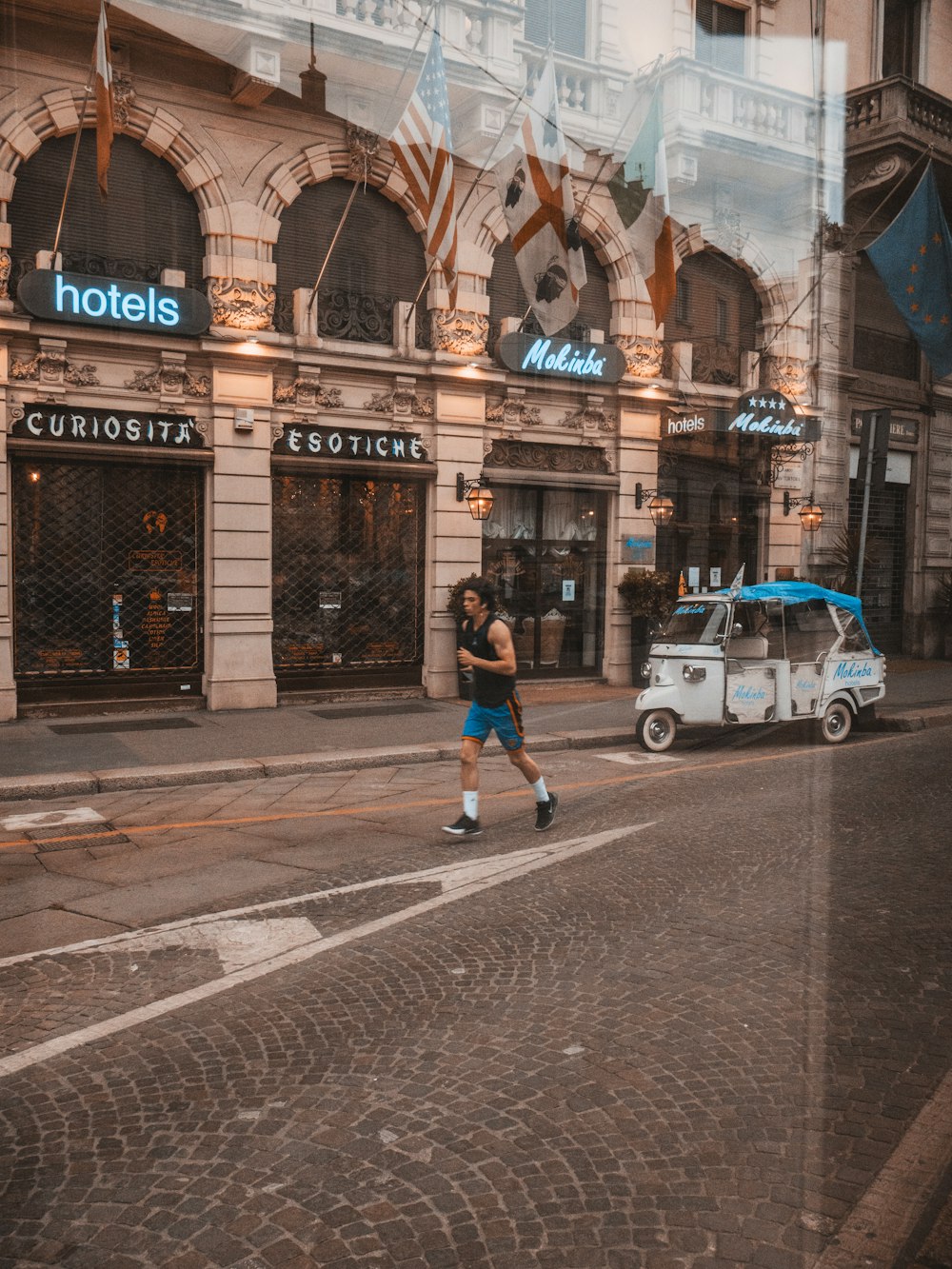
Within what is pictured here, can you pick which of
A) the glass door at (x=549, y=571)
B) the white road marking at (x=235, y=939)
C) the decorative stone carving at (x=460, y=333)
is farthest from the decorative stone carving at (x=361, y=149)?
the white road marking at (x=235, y=939)

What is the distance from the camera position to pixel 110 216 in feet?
47.2

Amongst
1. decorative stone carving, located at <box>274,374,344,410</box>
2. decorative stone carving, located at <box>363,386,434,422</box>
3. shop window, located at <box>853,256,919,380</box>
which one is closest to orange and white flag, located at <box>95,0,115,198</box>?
decorative stone carving, located at <box>274,374,344,410</box>

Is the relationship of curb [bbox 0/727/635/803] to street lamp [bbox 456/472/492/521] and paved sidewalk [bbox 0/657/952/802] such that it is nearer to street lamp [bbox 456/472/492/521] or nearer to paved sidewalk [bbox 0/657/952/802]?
paved sidewalk [bbox 0/657/952/802]

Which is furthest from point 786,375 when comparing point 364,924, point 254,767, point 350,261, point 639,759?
point 364,924

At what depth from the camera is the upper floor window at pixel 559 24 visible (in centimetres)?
1539

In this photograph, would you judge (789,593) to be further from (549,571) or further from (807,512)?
(807,512)

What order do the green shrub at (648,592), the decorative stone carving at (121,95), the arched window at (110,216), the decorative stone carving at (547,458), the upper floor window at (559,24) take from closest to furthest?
the arched window at (110,216), the decorative stone carving at (121,95), the upper floor window at (559,24), the decorative stone carving at (547,458), the green shrub at (648,592)

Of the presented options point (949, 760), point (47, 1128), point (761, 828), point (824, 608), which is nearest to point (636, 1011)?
point (47, 1128)

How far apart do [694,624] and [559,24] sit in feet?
30.4

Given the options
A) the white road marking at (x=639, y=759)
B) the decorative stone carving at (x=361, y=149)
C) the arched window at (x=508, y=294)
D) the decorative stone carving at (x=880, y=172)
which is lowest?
the white road marking at (x=639, y=759)

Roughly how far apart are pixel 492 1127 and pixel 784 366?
64.2 ft

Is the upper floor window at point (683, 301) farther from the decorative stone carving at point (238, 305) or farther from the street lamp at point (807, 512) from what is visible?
the decorative stone carving at point (238, 305)

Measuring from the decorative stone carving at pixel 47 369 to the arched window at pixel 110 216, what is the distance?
1.11m

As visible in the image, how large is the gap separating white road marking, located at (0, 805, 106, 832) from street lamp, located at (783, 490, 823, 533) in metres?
15.0
